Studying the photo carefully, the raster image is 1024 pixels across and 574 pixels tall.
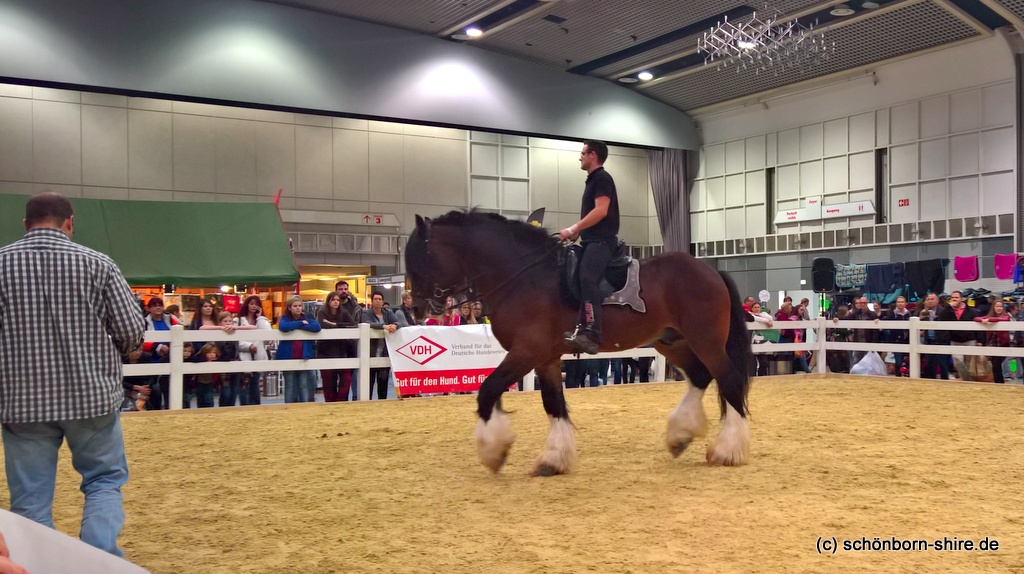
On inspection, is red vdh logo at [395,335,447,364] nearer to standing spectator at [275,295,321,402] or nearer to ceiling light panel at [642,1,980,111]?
standing spectator at [275,295,321,402]

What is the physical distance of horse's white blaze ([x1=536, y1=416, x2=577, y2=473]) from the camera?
18.1 ft

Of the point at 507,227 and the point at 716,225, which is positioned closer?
the point at 507,227

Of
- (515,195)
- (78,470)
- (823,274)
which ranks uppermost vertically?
(515,195)

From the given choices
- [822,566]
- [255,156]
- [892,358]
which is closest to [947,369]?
[892,358]

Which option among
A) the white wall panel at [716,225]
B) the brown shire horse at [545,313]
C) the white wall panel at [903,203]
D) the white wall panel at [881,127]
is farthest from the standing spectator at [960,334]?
the white wall panel at [716,225]

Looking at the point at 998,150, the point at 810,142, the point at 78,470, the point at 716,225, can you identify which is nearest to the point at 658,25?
the point at 810,142

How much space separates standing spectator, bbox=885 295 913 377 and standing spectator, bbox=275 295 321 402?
10.2 metres

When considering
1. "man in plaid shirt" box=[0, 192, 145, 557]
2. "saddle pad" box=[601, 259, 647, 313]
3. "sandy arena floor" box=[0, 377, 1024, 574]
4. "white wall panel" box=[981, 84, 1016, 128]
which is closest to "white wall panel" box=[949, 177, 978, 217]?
"white wall panel" box=[981, 84, 1016, 128]

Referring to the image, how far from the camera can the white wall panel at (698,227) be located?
27.9 m

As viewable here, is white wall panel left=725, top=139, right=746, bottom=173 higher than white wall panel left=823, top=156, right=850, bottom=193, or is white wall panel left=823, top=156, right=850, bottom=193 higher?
white wall panel left=725, top=139, right=746, bottom=173

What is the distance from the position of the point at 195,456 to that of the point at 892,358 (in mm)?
13401

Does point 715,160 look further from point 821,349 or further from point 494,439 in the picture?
point 494,439

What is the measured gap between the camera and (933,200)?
21344 millimetres

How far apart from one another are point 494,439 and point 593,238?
1.71 metres
